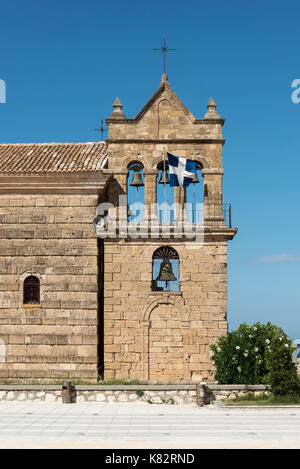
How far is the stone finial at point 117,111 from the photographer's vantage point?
75.6ft

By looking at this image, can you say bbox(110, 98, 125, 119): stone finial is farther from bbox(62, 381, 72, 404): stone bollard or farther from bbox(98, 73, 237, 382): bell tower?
bbox(62, 381, 72, 404): stone bollard

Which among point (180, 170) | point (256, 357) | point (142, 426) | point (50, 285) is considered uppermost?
point (180, 170)

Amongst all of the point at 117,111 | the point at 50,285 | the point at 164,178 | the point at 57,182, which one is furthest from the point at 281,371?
the point at 117,111

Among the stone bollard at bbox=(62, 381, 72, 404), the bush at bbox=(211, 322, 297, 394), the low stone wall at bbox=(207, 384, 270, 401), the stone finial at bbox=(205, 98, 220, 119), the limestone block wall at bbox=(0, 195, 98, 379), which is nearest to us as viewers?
the bush at bbox=(211, 322, 297, 394)

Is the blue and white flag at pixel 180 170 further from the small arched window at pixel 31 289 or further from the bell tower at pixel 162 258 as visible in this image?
the small arched window at pixel 31 289

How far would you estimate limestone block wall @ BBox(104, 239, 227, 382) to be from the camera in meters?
21.9

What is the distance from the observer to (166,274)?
875 inches

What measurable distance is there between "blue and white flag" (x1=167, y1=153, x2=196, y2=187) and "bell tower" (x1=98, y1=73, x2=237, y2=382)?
0.89 metres

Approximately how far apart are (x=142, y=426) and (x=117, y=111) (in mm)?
12143

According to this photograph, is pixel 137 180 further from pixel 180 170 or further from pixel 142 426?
pixel 142 426

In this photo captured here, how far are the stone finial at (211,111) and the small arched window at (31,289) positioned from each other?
8703 mm

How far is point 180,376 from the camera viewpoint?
71.5 ft

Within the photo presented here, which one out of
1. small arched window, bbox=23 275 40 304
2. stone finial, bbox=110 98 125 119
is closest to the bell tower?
stone finial, bbox=110 98 125 119

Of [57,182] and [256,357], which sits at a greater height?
[57,182]
